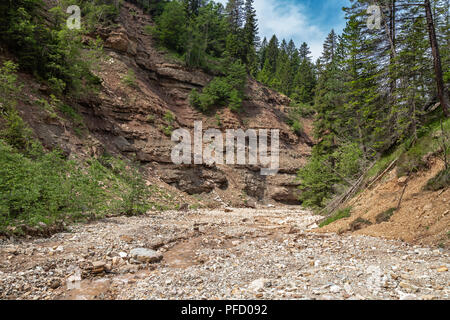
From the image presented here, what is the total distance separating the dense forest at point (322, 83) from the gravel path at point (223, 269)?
232 centimetres

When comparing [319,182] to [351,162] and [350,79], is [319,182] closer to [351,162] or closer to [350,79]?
[351,162]

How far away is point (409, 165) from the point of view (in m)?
7.81

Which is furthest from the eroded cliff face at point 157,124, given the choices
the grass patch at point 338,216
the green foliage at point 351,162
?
the grass patch at point 338,216

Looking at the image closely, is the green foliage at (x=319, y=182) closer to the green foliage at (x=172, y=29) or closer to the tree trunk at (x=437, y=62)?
the tree trunk at (x=437, y=62)

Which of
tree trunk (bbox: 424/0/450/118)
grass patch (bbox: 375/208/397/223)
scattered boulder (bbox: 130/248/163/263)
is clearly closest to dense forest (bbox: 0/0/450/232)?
tree trunk (bbox: 424/0/450/118)

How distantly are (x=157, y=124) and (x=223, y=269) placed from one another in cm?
2172

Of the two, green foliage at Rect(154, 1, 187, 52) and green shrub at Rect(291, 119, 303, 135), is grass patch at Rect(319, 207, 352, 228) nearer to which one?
green shrub at Rect(291, 119, 303, 135)

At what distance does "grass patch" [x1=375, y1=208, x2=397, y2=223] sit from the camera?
7255 mm

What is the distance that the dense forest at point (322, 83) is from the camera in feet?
26.5

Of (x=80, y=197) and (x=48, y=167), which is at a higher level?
(x=48, y=167)
